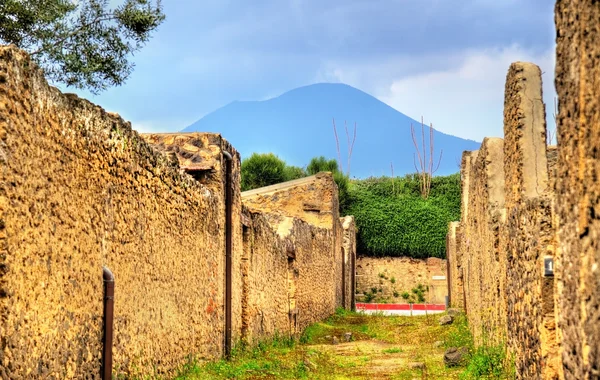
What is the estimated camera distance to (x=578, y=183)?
415 cm

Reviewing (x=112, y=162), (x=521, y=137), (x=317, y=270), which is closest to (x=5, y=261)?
(x=112, y=162)

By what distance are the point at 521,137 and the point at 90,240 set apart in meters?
4.22

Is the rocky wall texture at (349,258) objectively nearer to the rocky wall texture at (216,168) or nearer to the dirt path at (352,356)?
the dirt path at (352,356)

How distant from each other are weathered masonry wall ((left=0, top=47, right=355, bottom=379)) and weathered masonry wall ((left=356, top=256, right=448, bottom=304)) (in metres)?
22.1

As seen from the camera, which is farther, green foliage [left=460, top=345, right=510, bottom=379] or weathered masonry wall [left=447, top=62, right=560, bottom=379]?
green foliage [left=460, top=345, right=510, bottom=379]

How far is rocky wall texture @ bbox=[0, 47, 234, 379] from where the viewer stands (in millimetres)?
5746

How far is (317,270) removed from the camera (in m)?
23.9

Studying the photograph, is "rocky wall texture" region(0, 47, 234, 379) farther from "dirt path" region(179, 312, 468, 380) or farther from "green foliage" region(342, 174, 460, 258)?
"green foliage" region(342, 174, 460, 258)

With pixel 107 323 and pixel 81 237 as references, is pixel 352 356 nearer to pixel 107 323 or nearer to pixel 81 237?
pixel 107 323

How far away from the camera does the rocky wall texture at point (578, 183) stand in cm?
383

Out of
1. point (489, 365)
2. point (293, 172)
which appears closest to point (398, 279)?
point (293, 172)

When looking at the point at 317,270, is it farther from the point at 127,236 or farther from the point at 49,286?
the point at 49,286

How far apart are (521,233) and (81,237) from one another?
382 centimetres

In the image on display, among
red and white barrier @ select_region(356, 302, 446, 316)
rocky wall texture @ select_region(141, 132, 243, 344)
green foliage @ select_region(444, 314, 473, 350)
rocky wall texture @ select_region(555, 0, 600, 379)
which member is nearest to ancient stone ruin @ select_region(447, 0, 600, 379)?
rocky wall texture @ select_region(555, 0, 600, 379)
